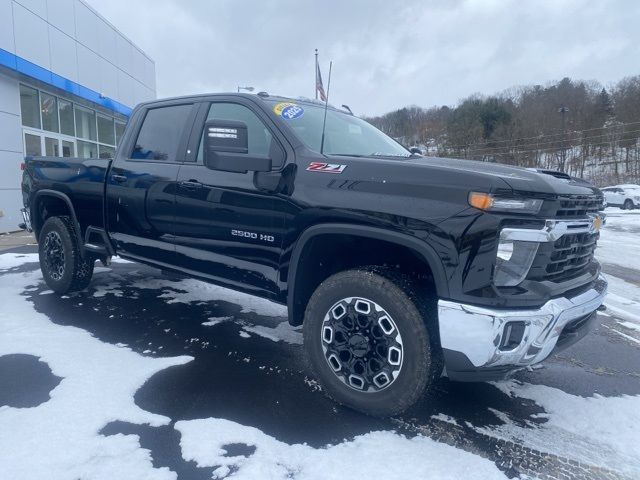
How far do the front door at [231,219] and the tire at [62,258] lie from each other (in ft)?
5.72

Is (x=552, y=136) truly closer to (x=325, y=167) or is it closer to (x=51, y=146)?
(x=51, y=146)

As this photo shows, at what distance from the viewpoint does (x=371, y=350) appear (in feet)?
8.81

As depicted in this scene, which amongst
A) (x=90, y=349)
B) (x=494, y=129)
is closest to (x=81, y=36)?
(x=90, y=349)

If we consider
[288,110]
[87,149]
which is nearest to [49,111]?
[87,149]

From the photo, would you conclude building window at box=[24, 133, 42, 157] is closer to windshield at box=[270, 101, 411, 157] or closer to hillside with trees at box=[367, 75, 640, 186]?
windshield at box=[270, 101, 411, 157]

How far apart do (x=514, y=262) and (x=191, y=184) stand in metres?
2.38

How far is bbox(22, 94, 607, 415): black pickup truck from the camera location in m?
2.33

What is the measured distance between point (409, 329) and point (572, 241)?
1.08m

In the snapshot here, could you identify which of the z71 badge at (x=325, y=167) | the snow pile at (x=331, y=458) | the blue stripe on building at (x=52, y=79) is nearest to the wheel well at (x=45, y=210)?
the z71 badge at (x=325, y=167)

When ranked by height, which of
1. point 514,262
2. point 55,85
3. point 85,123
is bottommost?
point 514,262

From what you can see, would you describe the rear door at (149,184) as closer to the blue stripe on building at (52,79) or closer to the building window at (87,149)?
the blue stripe on building at (52,79)

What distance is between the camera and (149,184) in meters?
3.87

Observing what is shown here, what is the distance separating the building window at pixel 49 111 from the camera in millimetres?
14023

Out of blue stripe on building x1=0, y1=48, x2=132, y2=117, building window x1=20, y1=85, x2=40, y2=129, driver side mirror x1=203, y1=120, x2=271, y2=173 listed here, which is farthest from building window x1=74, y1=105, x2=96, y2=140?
driver side mirror x1=203, y1=120, x2=271, y2=173
